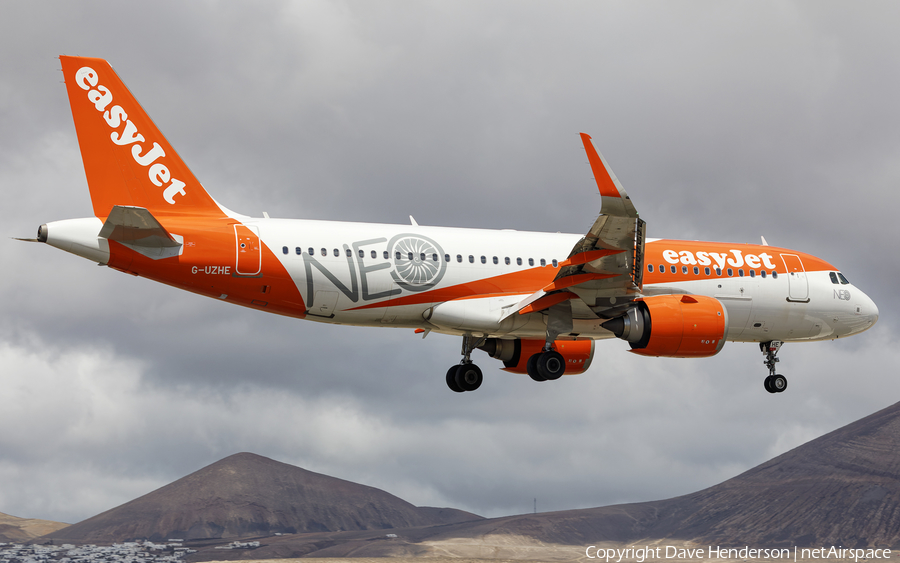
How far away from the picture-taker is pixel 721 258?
32500 millimetres

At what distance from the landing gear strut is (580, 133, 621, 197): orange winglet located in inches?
387

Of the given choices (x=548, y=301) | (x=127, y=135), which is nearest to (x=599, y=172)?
(x=548, y=301)

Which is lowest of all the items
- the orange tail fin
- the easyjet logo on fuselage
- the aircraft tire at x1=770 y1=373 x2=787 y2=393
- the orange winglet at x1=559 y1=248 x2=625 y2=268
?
the aircraft tire at x1=770 y1=373 x2=787 y2=393

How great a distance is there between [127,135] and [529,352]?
1527 cm

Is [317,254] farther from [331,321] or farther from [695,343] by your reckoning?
[695,343]

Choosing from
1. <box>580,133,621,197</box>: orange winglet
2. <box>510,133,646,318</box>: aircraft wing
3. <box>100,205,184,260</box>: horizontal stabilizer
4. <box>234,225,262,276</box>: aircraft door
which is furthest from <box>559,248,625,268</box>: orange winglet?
<box>100,205,184,260</box>: horizontal stabilizer

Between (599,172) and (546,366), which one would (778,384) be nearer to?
(546,366)

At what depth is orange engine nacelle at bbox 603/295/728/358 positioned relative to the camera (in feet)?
93.5

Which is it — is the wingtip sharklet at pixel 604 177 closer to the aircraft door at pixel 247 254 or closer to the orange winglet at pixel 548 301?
the orange winglet at pixel 548 301

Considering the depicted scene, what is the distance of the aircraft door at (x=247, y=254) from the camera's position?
86.4 ft

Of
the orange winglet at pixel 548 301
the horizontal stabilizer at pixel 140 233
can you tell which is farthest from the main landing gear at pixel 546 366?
the horizontal stabilizer at pixel 140 233

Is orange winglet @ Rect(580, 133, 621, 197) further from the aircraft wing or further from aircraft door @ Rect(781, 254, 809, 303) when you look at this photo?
aircraft door @ Rect(781, 254, 809, 303)

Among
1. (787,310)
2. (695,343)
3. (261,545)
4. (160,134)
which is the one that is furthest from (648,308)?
(261,545)

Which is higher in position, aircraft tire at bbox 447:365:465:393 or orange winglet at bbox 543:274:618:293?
orange winglet at bbox 543:274:618:293
